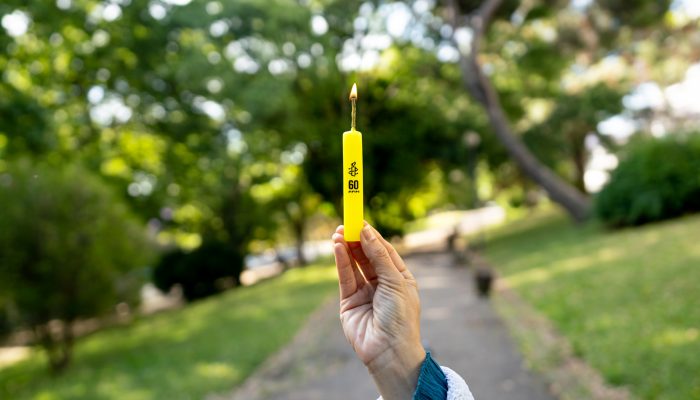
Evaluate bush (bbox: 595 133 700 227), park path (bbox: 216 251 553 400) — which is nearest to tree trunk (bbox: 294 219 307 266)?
bush (bbox: 595 133 700 227)

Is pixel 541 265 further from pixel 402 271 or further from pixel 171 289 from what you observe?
pixel 171 289

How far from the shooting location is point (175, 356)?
10.8m

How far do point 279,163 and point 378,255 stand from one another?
2588 centimetres

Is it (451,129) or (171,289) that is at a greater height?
(451,129)

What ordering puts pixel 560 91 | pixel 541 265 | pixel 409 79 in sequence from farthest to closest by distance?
pixel 409 79
pixel 560 91
pixel 541 265

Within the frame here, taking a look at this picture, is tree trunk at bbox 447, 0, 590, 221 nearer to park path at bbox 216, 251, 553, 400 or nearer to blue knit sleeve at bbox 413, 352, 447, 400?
park path at bbox 216, 251, 553, 400

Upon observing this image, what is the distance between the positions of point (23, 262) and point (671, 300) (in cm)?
1050

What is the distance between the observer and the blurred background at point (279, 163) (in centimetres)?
1012

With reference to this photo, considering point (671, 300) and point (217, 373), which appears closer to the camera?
point (671, 300)

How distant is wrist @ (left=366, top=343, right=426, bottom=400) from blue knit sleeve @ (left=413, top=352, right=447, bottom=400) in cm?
3

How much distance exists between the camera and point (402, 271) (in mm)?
2117

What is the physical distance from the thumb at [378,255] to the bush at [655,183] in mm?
16916

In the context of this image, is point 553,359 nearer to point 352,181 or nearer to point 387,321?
point 387,321

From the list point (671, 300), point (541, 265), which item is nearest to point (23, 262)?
point (671, 300)
